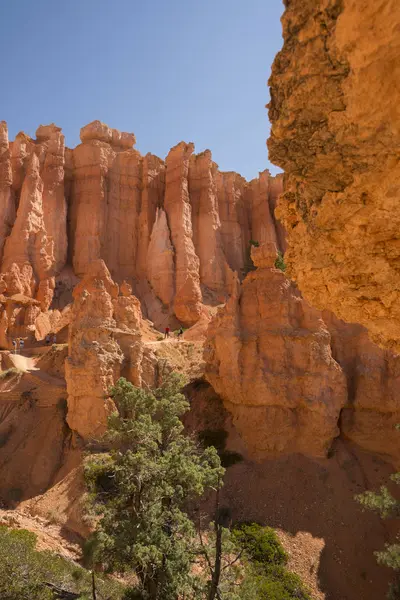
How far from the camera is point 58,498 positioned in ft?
56.1

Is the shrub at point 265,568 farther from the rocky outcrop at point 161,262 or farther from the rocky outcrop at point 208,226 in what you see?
the rocky outcrop at point 208,226

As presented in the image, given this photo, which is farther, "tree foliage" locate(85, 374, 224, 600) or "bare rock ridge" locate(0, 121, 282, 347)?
"bare rock ridge" locate(0, 121, 282, 347)

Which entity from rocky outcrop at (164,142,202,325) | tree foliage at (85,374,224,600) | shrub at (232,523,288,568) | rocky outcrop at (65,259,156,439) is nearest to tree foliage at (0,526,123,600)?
tree foliage at (85,374,224,600)

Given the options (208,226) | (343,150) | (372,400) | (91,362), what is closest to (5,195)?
(208,226)

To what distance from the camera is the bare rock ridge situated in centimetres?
3472

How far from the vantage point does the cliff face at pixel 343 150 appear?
3623 mm

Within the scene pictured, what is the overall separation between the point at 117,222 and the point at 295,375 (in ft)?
89.6

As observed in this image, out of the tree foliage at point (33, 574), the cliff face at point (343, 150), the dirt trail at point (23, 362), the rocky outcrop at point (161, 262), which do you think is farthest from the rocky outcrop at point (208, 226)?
the cliff face at point (343, 150)

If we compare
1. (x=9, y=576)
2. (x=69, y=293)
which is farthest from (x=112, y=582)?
(x=69, y=293)

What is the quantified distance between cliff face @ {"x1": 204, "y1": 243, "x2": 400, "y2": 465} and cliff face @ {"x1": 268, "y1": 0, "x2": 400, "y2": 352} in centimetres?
1357

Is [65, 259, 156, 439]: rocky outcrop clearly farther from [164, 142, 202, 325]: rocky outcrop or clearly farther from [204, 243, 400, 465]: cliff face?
[164, 142, 202, 325]: rocky outcrop

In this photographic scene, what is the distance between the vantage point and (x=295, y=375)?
62.4ft

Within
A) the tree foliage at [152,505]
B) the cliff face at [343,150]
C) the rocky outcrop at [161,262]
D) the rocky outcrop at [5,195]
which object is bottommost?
the tree foliage at [152,505]

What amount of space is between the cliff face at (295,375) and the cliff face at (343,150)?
13.6 m
